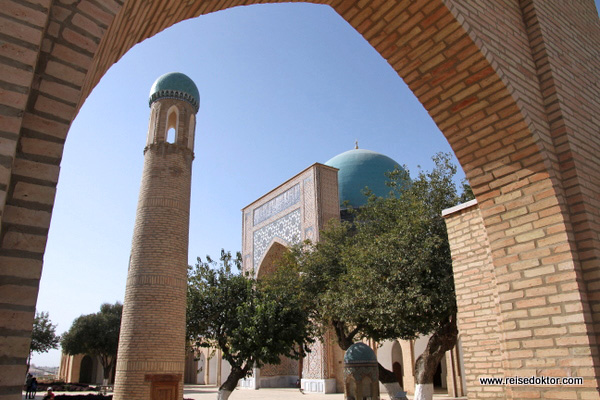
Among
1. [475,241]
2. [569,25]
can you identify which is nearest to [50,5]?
[569,25]

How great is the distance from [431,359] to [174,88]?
28.6 ft

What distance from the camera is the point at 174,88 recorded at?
11.3 metres

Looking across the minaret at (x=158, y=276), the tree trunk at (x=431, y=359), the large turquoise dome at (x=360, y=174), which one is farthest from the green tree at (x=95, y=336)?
the tree trunk at (x=431, y=359)

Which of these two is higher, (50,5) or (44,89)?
(50,5)

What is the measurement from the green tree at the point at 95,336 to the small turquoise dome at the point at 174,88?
17.5m

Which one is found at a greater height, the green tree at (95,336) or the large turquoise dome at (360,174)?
the large turquoise dome at (360,174)

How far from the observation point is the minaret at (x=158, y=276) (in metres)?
8.53

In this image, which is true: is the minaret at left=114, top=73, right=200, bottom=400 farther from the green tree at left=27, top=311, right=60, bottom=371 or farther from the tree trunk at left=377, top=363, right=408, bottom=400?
the green tree at left=27, top=311, right=60, bottom=371

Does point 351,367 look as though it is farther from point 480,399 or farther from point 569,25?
point 569,25

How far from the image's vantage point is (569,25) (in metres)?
3.54

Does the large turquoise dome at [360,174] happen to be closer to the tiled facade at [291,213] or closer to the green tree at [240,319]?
the tiled facade at [291,213]

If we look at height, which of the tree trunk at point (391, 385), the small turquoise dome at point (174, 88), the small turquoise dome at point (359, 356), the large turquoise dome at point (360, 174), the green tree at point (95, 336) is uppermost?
the large turquoise dome at point (360, 174)

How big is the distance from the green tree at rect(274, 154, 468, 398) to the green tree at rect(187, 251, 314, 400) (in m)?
1.01

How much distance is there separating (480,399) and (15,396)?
16.9 feet
